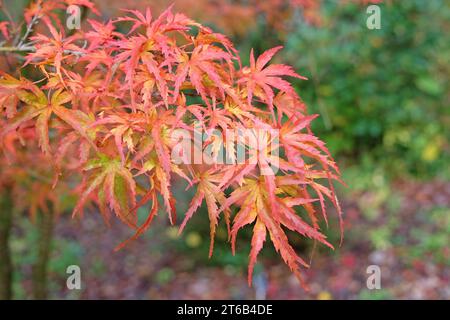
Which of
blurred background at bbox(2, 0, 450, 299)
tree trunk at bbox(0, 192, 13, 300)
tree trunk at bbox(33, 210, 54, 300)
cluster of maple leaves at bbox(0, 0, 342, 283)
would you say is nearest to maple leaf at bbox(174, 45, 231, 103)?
cluster of maple leaves at bbox(0, 0, 342, 283)

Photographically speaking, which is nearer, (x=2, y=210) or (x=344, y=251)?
(x=2, y=210)

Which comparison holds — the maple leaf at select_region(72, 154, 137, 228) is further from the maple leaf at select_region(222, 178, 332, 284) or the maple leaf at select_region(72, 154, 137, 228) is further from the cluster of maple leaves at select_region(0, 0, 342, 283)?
the maple leaf at select_region(222, 178, 332, 284)

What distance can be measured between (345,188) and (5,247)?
9.88 ft

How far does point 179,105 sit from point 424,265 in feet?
10.5

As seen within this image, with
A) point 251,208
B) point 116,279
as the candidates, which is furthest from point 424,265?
point 251,208

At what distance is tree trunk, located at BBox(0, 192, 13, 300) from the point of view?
3.03 meters

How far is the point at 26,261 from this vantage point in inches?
191

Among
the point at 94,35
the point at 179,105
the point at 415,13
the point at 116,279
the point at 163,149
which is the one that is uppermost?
the point at 415,13

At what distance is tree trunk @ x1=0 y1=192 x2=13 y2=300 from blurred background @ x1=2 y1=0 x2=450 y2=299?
3.36ft

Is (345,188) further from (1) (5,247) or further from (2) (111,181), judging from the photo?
(2) (111,181)

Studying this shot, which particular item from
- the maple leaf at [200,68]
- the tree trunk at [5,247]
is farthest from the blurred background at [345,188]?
the maple leaf at [200,68]

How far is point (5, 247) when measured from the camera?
3.09 metres

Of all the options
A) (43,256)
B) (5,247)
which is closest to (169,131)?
(5,247)
